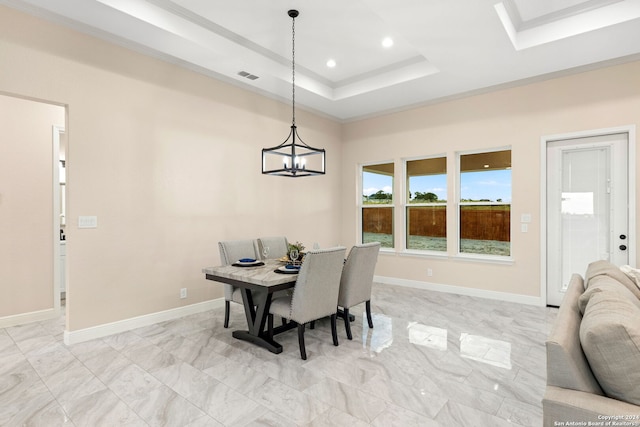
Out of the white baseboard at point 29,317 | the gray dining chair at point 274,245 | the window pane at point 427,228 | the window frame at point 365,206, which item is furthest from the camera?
the window frame at point 365,206

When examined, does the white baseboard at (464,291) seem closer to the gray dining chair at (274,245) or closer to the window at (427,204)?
the window at (427,204)

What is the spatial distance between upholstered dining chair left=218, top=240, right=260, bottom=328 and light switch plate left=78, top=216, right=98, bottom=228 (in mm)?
1238

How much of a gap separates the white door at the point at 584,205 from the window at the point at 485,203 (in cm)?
56

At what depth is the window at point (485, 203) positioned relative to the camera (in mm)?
4988

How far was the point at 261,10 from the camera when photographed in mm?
3432

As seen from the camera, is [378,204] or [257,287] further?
[378,204]

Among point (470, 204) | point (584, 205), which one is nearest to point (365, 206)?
point (470, 204)

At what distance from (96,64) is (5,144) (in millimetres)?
1525

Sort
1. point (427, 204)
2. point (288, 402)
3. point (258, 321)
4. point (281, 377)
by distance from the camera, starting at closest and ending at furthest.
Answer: point (288, 402) → point (281, 377) → point (258, 321) → point (427, 204)

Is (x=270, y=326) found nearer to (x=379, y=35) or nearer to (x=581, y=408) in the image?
(x=581, y=408)

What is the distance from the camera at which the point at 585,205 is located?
434cm

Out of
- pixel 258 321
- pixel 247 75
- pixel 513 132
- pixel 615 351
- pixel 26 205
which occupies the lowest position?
pixel 258 321

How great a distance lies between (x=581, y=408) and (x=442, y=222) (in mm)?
4609

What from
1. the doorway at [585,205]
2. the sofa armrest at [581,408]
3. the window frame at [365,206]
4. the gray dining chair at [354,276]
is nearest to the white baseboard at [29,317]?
the gray dining chair at [354,276]
